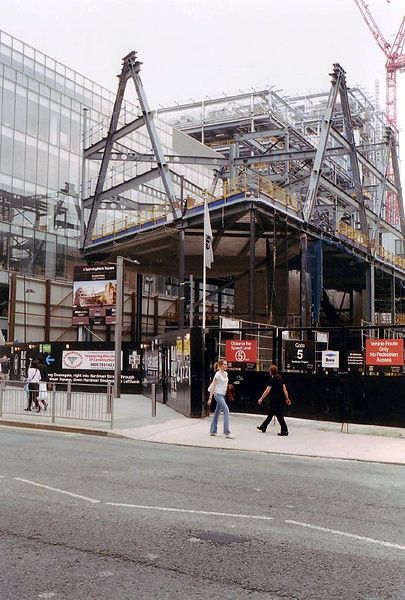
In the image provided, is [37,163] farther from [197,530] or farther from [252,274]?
[197,530]

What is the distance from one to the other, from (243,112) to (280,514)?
56.2 m

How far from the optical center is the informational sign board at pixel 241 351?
716 inches

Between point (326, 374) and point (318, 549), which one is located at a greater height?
point (326, 374)

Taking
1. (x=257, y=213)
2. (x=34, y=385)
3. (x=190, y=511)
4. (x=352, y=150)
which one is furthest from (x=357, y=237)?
(x=190, y=511)

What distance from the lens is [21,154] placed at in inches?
2053

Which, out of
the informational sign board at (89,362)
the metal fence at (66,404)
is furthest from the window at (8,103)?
the metal fence at (66,404)

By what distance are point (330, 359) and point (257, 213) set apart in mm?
19816

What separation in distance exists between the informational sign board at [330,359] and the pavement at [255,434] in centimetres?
166

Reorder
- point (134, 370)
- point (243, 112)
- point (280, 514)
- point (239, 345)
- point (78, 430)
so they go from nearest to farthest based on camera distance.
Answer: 1. point (280, 514)
2. point (78, 430)
3. point (239, 345)
4. point (134, 370)
5. point (243, 112)

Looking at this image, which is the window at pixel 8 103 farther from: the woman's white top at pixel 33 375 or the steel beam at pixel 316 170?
the woman's white top at pixel 33 375

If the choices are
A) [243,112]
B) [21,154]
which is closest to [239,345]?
[21,154]

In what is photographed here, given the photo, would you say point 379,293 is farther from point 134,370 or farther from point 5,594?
point 5,594

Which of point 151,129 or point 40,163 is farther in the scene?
point 40,163

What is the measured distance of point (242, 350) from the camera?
60.0 feet
